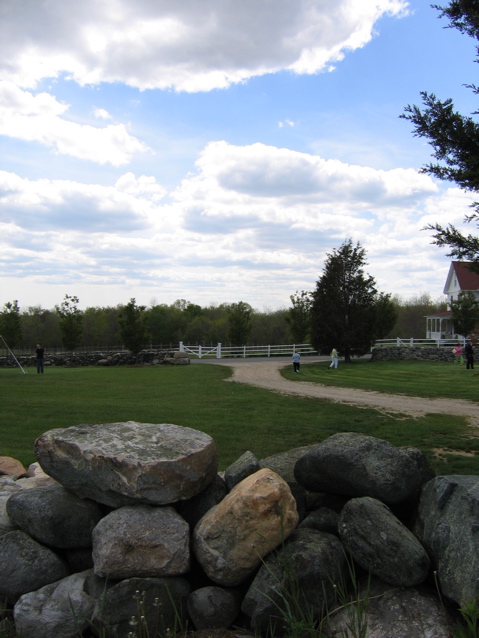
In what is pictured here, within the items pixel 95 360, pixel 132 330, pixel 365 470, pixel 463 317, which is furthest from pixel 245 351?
pixel 365 470

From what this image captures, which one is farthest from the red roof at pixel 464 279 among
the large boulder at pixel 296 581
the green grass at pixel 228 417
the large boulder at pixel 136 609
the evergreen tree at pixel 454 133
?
the large boulder at pixel 136 609

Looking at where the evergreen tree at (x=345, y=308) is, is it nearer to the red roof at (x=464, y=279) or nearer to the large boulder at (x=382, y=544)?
the red roof at (x=464, y=279)

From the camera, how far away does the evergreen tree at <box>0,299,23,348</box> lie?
37.9 meters

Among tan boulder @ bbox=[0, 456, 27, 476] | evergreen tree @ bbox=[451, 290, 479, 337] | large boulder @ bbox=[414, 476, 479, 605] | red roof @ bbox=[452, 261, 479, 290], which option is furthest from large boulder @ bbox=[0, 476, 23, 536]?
red roof @ bbox=[452, 261, 479, 290]

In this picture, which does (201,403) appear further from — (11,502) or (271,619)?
(271,619)

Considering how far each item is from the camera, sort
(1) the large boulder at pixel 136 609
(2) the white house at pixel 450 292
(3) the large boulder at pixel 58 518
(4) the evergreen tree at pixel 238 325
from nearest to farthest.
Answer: (1) the large boulder at pixel 136 609 < (3) the large boulder at pixel 58 518 < (4) the evergreen tree at pixel 238 325 < (2) the white house at pixel 450 292

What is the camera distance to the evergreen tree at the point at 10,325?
124 ft

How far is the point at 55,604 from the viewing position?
4.39 metres

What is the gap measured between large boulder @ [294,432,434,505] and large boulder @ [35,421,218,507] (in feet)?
3.41

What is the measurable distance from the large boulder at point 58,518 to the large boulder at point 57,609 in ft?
1.36

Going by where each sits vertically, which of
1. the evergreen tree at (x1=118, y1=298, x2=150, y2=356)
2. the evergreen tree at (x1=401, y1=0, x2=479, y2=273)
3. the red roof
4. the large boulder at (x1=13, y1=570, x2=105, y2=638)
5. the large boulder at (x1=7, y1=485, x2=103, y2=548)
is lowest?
the large boulder at (x1=13, y1=570, x2=105, y2=638)

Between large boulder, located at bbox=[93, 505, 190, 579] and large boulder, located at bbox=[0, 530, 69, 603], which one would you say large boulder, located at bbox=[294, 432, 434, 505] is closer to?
large boulder, located at bbox=[93, 505, 190, 579]

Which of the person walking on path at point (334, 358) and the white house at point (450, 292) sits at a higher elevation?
the white house at point (450, 292)

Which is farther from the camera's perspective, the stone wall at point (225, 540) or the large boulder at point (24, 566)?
the large boulder at point (24, 566)
